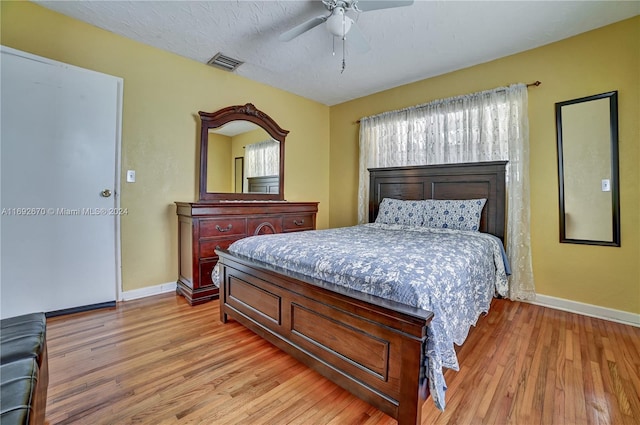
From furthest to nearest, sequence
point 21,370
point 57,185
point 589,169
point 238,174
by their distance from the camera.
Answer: point 238,174, point 589,169, point 57,185, point 21,370

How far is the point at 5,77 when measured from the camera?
83.7 inches

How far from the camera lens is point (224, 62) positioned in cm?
319

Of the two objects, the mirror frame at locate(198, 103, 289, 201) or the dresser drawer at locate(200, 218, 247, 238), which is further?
the mirror frame at locate(198, 103, 289, 201)

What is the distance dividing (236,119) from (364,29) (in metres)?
1.77

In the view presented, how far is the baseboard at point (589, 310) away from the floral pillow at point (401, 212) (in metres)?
1.38

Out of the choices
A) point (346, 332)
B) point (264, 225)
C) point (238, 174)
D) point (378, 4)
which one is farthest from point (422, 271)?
point (238, 174)

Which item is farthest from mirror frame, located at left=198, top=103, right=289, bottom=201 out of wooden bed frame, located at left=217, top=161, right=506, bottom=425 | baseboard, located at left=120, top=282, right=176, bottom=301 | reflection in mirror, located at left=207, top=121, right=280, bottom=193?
wooden bed frame, located at left=217, top=161, right=506, bottom=425

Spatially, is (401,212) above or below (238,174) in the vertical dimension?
below

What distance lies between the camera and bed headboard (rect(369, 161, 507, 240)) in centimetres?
295

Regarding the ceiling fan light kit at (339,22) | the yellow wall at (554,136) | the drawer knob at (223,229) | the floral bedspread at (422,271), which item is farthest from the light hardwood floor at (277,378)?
the ceiling fan light kit at (339,22)

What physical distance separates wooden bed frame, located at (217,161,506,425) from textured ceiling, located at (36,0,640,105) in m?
2.04

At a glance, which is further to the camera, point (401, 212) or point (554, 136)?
point (401, 212)

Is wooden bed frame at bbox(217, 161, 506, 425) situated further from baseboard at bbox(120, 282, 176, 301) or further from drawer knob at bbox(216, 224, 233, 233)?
baseboard at bbox(120, 282, 176, 301)

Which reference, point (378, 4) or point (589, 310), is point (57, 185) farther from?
point (589, 310)
